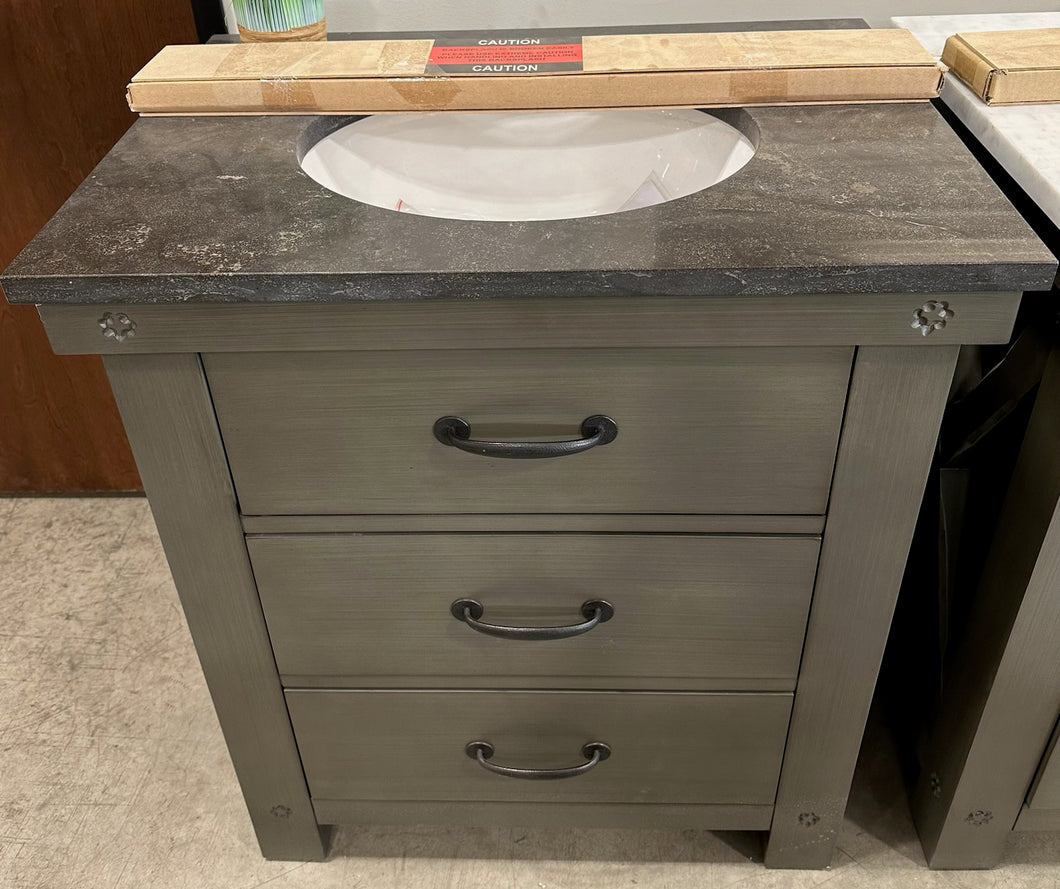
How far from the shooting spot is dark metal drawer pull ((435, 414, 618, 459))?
82 centimetres

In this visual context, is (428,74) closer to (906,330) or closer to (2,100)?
(906,330)

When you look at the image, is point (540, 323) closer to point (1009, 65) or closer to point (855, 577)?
point (855, 577)

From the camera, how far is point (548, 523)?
90 centimetres

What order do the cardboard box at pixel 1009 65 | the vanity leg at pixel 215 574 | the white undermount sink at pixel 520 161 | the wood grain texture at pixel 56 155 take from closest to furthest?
the vanity leg at pixel 215 574
the cardboard box at pixel 1009 65
the white undermount sink at pixel 520 161
the wood grain texture at pixel 56 155

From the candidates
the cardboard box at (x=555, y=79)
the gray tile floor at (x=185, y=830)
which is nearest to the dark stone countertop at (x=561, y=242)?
the cardboard box at (x=555, y=79)

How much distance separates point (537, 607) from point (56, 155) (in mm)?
1006

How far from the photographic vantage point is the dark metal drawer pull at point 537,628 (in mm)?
947

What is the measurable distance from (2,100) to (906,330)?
1.25 metres

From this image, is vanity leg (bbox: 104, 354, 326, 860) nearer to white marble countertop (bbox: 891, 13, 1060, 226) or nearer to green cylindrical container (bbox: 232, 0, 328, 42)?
green cylindrical container (bbox: 232, 0, 328, 42)

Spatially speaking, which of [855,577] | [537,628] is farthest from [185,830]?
[855,577]

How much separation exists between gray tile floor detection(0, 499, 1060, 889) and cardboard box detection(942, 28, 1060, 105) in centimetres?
84

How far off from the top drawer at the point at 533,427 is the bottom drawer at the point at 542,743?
26 cm

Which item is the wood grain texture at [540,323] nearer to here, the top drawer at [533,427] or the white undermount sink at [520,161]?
the top drawer at [533,427]

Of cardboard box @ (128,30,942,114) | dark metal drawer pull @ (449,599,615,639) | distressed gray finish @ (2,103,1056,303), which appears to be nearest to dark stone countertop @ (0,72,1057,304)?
distressed gray finish @ (2,103,1056,303)
